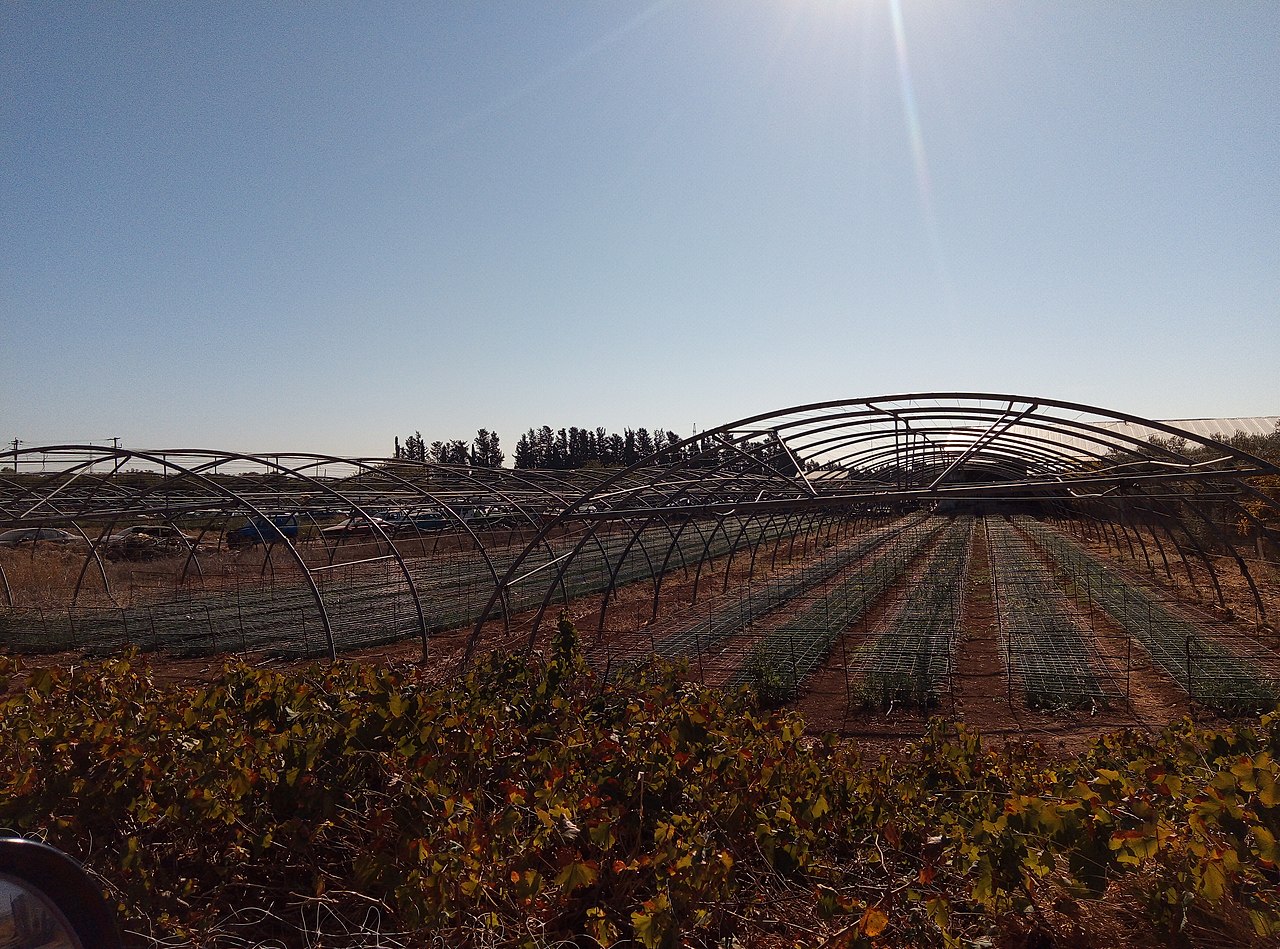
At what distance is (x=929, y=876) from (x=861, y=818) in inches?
37.3

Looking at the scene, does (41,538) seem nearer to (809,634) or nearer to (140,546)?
(140,546)

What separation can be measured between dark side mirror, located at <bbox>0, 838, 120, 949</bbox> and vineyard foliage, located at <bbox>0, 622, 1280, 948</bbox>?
1.22 metres

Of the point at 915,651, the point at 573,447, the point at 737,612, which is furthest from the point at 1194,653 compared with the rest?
the point at 573,447

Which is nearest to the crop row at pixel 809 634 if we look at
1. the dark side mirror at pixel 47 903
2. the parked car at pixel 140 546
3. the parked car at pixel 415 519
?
the parked car at pixel 415 519

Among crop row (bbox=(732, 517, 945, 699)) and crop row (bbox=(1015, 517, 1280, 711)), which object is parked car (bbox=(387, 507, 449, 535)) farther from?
crop row (bbox=(1015, 517, 1280, 711))

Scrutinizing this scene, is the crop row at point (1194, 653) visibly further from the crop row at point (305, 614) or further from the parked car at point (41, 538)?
the parked car at point (41, 538)

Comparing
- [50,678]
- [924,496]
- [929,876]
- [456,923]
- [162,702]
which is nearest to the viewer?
[929,876]

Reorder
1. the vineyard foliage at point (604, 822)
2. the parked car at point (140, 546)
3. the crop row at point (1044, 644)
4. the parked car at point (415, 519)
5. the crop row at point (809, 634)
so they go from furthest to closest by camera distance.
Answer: the parked car at point (140, 546), the parked car at point (415, 519), the crop row at point (809, 634), the crop row at point (1044, 644), the vineyard foliage at point (604, 822)

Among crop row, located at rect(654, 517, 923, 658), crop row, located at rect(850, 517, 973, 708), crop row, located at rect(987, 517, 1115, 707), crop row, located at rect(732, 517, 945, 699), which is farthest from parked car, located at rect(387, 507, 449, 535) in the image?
crop row, located at rect(987, 517, 1115, 707)

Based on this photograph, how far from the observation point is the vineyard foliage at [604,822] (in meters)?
2.75

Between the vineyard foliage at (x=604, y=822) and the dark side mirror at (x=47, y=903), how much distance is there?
122 cm

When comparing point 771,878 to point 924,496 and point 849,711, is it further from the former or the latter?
point 849,711

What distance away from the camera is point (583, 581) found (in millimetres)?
22203

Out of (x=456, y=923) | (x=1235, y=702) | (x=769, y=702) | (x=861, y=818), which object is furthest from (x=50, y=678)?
(x=1235, y=702)
